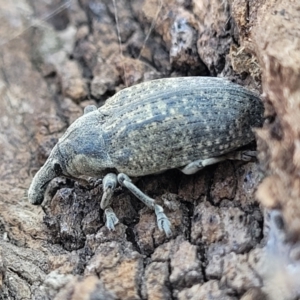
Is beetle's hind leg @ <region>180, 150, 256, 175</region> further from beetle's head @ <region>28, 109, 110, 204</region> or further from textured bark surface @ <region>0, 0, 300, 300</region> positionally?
beetle's head @ <region>28, 109, 110, 204</region>

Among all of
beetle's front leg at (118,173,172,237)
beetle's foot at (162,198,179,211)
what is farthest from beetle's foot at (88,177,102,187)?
beetle's foot at (162,198,179,211)

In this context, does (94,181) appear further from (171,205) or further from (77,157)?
(171,205)

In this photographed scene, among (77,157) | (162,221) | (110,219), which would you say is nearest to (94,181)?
(77,157)

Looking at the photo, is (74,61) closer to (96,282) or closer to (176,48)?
(176,48)

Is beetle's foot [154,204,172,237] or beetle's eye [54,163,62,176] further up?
beetle's eye [54,163,62,176]

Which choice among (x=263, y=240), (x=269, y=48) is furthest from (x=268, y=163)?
(x=269, y=48)

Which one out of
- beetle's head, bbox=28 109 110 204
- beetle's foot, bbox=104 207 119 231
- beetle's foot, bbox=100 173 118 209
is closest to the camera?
beetle's foot, bbox=104 207 119 231

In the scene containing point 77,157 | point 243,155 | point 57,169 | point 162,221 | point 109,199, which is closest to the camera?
point 162,221

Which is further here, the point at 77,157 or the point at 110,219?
the point at 77,157
